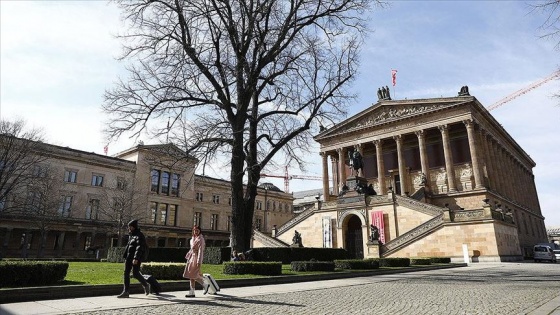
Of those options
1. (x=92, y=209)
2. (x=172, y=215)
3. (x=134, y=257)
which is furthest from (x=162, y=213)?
(x=134, y=257)

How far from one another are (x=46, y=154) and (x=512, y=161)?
7241 centimetres

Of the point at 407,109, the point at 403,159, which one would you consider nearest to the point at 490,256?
the point at 403,159

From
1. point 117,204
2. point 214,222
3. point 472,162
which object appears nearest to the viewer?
point 472,162

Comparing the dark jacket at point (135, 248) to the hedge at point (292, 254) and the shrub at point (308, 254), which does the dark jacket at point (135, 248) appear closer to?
the hedge at point (292, 254)

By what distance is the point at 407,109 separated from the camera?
5206 cm

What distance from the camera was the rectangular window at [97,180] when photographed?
176 feet

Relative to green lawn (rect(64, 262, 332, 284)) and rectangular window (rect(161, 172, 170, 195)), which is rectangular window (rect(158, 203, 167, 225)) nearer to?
rectangular window (rect(161, 172, 170, 195))

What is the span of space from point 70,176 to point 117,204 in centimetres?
914

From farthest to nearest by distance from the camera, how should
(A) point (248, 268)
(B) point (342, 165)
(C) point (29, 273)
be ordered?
(B) point (342, 165), (A) point (248, 268), (C) point (29, 273)

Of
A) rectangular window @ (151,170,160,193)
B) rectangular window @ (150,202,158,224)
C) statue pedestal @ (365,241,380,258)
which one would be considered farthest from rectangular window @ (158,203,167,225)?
statue pedestal @ (365,241,380,258)

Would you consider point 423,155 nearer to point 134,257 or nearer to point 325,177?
point 325,177

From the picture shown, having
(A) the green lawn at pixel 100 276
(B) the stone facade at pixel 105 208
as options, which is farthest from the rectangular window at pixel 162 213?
(A) the green lawn at pixel 100 276

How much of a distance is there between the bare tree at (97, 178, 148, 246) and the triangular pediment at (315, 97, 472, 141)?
31.2 meters

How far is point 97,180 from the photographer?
54344mm
